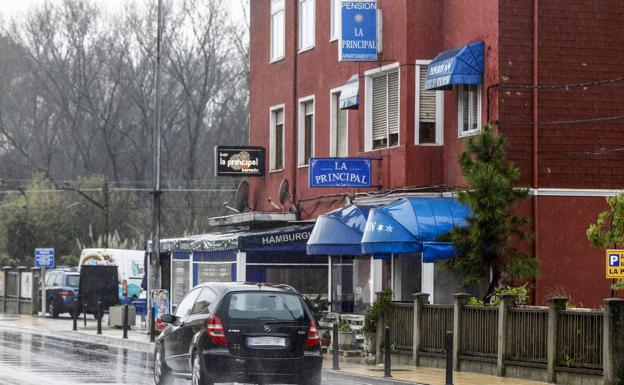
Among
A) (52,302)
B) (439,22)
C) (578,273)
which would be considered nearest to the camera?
(578,273)

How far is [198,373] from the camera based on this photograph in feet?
67.4

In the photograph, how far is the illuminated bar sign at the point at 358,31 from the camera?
33.1m

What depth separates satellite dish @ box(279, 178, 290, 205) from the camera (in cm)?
4091

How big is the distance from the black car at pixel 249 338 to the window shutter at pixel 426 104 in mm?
11812

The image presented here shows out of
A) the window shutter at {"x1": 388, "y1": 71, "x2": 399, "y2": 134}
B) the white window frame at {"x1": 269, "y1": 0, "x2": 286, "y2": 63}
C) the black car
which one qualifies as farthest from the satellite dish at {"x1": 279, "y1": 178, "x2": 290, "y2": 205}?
the black car

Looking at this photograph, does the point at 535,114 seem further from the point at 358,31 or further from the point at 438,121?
the point at 358,31

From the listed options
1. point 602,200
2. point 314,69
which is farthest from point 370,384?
point 314,69

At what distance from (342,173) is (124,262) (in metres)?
29.3

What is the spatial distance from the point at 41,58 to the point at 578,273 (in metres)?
60.6

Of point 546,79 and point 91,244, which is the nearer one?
point 546,79

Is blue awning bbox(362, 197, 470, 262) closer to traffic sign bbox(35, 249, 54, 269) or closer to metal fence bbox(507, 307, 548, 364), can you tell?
metal fence bbox(507, 307, 548, 364)

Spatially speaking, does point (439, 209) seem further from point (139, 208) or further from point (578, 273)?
point (139, 208)

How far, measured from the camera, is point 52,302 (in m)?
57.5

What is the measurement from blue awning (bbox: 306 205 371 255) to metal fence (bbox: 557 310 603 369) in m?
9.10
